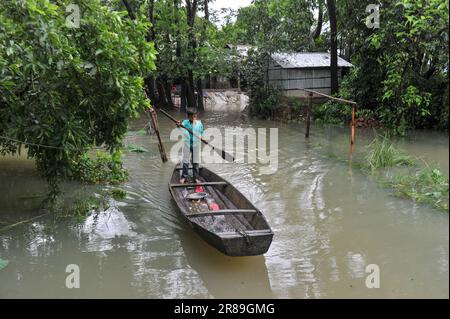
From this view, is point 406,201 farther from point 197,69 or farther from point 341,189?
point 197,69

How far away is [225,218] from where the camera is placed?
6520 mm

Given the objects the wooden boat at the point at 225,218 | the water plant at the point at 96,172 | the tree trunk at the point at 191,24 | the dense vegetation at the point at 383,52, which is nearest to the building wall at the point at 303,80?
the dense vegetation at the point at 383,52

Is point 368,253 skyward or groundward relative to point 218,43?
groundward

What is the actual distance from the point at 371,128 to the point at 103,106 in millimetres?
11223

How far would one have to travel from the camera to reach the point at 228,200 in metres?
7.42

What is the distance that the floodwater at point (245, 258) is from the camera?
16.7ft

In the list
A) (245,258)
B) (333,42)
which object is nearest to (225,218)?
(245,258)

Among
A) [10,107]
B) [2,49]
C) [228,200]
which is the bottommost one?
[228,200]

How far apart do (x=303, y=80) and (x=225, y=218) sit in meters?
14.2

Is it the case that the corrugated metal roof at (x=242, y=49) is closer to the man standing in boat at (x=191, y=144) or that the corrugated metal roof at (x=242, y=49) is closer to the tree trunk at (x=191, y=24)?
the tree trunk at (x=191, y=24)

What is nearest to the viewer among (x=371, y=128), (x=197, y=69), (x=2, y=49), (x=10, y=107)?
(x=2, y=49)

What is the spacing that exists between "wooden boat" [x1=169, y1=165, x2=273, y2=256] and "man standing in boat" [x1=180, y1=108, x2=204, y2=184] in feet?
0.73
